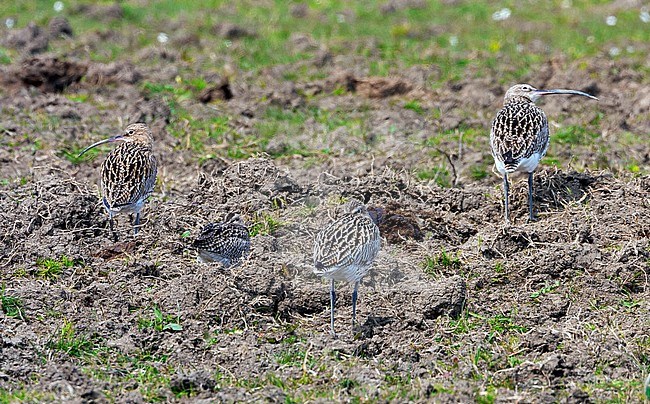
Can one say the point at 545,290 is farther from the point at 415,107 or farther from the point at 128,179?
the point at 415,107

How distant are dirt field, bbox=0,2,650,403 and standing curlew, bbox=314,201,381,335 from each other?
36 cm

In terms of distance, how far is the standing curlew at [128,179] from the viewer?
920cm

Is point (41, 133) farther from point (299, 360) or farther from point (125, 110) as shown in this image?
point (299, 360)

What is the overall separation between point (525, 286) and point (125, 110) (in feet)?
21.6

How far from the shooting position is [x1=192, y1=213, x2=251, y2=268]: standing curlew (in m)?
8.65

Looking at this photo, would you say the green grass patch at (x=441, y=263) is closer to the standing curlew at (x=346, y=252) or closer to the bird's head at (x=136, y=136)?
the standing curlew at (x=346, y=252)

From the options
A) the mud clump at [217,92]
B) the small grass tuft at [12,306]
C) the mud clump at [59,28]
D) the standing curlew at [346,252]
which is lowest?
the mud clump at [59,28]

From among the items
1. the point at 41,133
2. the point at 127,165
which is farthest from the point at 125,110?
the point at 127,165

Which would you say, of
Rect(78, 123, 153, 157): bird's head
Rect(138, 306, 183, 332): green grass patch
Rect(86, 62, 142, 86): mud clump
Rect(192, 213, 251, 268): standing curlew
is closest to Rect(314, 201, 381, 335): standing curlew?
Rect(192, 213, 251, 268): standing curlew

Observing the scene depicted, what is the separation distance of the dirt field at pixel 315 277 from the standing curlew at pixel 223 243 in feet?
0.57

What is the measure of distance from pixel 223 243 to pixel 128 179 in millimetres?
1280

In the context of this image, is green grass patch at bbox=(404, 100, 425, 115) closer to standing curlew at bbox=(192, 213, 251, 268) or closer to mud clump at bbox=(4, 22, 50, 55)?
standing curlew at bbox=(192, 213, 251, 268)

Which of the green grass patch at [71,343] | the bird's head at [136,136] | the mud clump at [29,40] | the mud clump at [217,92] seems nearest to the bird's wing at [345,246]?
the green grass patch at [71,343]

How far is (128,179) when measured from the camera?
9359 millimetres
